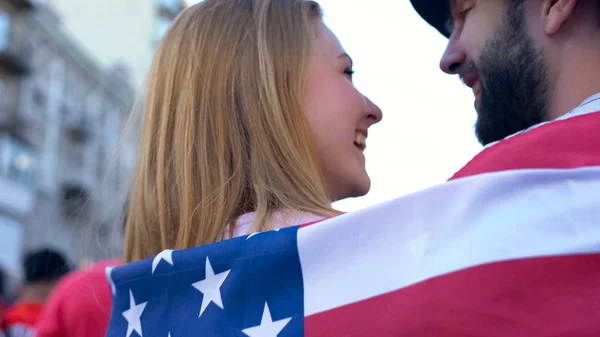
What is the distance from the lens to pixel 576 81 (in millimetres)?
1725

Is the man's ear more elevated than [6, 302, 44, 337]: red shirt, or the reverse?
[6, 302, 44, 337]: red shirt

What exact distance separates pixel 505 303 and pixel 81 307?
2.35m

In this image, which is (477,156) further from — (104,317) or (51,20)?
(51,20)

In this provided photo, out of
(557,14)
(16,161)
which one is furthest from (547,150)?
(16,161)

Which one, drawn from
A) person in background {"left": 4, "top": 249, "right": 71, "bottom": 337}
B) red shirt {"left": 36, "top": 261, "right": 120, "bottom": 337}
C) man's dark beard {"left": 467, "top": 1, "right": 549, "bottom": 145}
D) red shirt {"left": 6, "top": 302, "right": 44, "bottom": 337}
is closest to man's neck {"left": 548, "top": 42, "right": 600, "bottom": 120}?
man's dark beard {"left": 467, "top": 1, "right": 549, "bottom": 145}

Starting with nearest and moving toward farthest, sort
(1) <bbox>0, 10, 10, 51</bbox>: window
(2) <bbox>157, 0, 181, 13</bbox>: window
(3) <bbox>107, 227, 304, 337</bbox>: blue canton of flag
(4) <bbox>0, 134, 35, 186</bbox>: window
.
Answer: (3) <bbox>107, 227, 304, 337</bbox>: blue canton of flag < (4) <bbox>0, 134, 35, 186</bbox>: window < (1) <bbox>0, 10, 10, 51</bbox>: window < (2) <bbox>157, 0, 181, 13</bbox>: window

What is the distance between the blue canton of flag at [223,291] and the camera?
4.50ft

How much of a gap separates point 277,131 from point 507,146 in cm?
70

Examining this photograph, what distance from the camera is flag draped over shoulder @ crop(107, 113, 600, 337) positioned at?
1.13 metres

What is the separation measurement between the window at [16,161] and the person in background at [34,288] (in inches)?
816

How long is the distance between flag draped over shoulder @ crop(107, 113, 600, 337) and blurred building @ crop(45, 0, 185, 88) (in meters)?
36.1

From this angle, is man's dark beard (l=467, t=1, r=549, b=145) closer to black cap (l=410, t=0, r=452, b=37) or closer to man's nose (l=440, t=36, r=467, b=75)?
man's nose (l=440, t=36, r=467, b=75)

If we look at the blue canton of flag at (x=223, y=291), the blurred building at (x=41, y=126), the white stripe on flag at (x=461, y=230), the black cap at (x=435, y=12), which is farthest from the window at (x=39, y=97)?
the white stripe on flag at (x=461, y=230)

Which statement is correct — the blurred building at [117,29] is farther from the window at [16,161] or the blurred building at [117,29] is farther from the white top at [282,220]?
the white top at [282,220]
